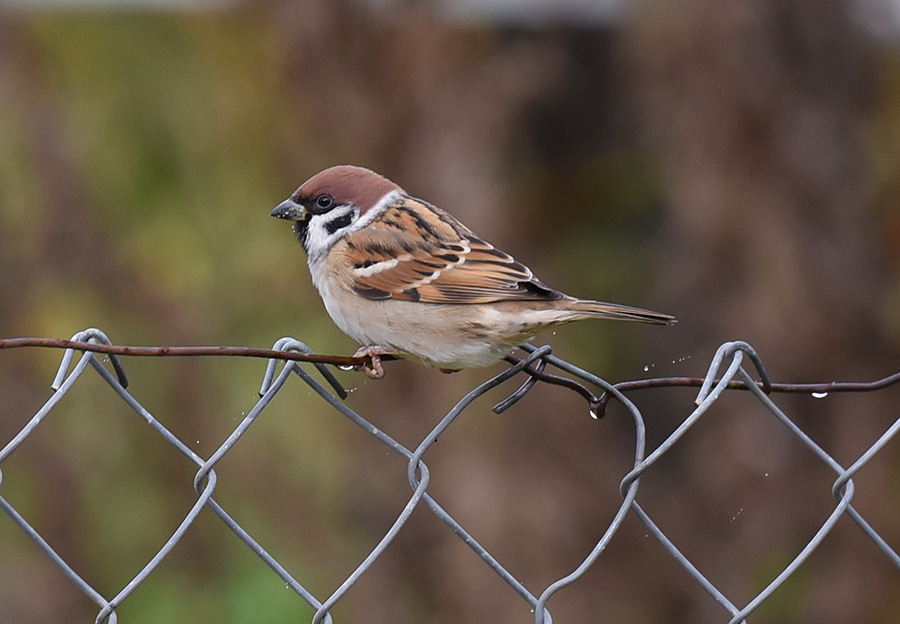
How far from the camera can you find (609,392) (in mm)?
1905

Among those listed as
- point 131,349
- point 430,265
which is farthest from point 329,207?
point 131,349

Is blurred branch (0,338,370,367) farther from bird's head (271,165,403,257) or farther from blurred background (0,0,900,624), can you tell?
blurred background (0,0,900,624)

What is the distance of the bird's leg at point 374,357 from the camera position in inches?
94.2

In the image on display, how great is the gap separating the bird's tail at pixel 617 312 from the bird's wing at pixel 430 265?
0.13 metres

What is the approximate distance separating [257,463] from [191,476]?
298 mm

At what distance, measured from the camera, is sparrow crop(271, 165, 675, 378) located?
8.59ft

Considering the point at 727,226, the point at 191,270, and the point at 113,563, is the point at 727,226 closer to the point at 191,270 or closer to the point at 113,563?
the point at 191,270

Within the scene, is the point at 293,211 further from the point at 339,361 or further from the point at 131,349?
the point at 131,349

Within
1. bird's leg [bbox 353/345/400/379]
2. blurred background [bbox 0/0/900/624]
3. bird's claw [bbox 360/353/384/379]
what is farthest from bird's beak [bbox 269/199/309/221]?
blurred background [bbox 0/0/900/624]

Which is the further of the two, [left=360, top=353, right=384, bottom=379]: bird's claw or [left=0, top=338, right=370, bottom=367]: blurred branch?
[left=360, top=353, right=384, bottom=379]: bird's claw

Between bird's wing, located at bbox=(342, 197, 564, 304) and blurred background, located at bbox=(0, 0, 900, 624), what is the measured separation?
4.93 ft

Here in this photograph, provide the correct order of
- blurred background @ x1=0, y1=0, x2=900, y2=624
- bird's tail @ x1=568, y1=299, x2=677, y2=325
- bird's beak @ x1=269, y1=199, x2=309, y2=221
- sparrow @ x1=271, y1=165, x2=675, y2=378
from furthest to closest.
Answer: blurred background @ x1=0, y1=0, x2=900, y2=624 < bird's beak @ x1=269, y1=199, x2=309, y2=221 < sparrow @ x1=271, y1=165, x2=675, y2=378 < bird's tail @ x1=568, y1=299, x2=677, y2=325

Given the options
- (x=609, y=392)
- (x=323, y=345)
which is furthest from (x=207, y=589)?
(x=609, y=392)

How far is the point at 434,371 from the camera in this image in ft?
14.5
